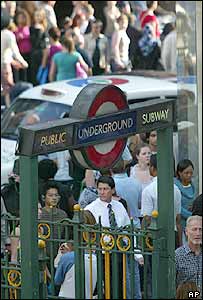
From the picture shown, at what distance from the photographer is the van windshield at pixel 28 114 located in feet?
41.0

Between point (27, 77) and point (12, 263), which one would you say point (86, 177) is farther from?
point (27, 77)

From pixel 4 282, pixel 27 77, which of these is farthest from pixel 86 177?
pixel 27 77

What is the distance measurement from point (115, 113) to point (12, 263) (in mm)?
1425

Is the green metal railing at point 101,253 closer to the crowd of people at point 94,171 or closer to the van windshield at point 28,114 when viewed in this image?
the crowd of people at point 94,171

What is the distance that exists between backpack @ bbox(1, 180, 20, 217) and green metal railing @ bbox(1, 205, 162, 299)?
8.71ft

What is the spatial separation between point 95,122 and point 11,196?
3984 mm

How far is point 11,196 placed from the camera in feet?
34.1

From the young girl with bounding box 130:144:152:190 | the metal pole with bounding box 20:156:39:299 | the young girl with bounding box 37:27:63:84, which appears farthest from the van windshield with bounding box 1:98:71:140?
the metal pole with bounding box 20:156:39:299

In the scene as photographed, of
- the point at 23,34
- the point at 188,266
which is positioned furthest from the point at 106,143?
the point at 23,34

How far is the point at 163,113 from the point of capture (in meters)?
7.15

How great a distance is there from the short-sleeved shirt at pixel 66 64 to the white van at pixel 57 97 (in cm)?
302

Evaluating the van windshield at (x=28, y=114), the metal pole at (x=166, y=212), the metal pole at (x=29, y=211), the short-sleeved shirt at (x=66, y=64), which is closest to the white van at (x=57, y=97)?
the van windshield at (x=28, y=114)

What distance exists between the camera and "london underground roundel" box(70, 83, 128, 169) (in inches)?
257

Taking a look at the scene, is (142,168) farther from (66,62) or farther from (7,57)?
(7,57)
